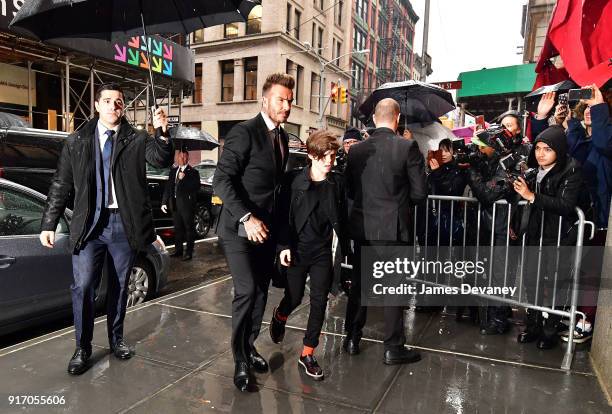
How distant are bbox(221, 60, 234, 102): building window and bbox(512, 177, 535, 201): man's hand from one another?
30.9 meters

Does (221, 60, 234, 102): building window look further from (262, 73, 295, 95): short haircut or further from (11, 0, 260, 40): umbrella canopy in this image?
(262, 73, 295, 95): short haircut

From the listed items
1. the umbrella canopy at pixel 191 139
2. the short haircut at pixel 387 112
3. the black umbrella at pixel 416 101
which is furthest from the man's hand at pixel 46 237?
the umbrella canopy at pixel 191 139

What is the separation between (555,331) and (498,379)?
97cm

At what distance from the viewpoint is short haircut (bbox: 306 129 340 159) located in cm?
327

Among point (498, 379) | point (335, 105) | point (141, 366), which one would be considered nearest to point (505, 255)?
point (498, 379)

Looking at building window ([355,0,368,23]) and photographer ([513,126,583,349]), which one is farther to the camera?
building window ([355,0,368,23])

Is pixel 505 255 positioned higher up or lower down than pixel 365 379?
higher up

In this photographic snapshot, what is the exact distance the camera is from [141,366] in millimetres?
3637

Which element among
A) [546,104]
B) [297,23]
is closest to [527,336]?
[546,104]

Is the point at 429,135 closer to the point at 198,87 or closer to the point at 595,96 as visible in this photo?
the point at 595,96

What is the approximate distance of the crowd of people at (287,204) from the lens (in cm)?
324

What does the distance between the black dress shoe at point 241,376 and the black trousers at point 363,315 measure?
1065 millimetres

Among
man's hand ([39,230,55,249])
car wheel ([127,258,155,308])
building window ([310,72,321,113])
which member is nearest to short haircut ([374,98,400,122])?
man's hand ([39,230,55,249])

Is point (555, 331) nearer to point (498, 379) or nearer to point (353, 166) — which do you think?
point (498, 379)
